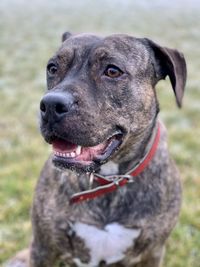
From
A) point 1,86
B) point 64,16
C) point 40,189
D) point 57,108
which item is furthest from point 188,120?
point 64,16

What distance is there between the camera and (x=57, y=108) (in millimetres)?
2904

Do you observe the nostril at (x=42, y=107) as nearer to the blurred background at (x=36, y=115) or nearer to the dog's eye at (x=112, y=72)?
the dog's eye at (x=112, y=72)

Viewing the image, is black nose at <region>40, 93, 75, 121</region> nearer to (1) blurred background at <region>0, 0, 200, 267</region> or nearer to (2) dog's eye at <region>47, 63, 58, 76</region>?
(2) dog's eye at <region>47, 63, 58, 76</region>

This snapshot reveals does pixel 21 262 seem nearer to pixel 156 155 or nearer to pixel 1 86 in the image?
pixel 156 155

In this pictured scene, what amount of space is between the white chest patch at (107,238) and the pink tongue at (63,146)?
64cm

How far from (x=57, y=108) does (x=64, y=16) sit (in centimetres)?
2042

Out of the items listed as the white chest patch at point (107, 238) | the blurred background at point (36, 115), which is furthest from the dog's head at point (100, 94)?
the blurred background at point (36, 115)

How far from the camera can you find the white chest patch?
11.5ft

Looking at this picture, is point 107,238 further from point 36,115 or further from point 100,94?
point 36,115

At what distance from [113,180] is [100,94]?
2.31 feet

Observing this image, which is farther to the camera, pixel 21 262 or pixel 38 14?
pixel 38 14

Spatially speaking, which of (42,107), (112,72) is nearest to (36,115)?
(112,72)

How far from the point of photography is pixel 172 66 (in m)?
3.48

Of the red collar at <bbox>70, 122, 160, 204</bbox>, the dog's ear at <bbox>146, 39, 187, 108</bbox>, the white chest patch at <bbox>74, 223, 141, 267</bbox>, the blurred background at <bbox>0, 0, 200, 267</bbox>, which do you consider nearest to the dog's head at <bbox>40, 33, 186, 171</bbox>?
the dog's ear at <bbox>146, 39, 187, 108</bbox>
